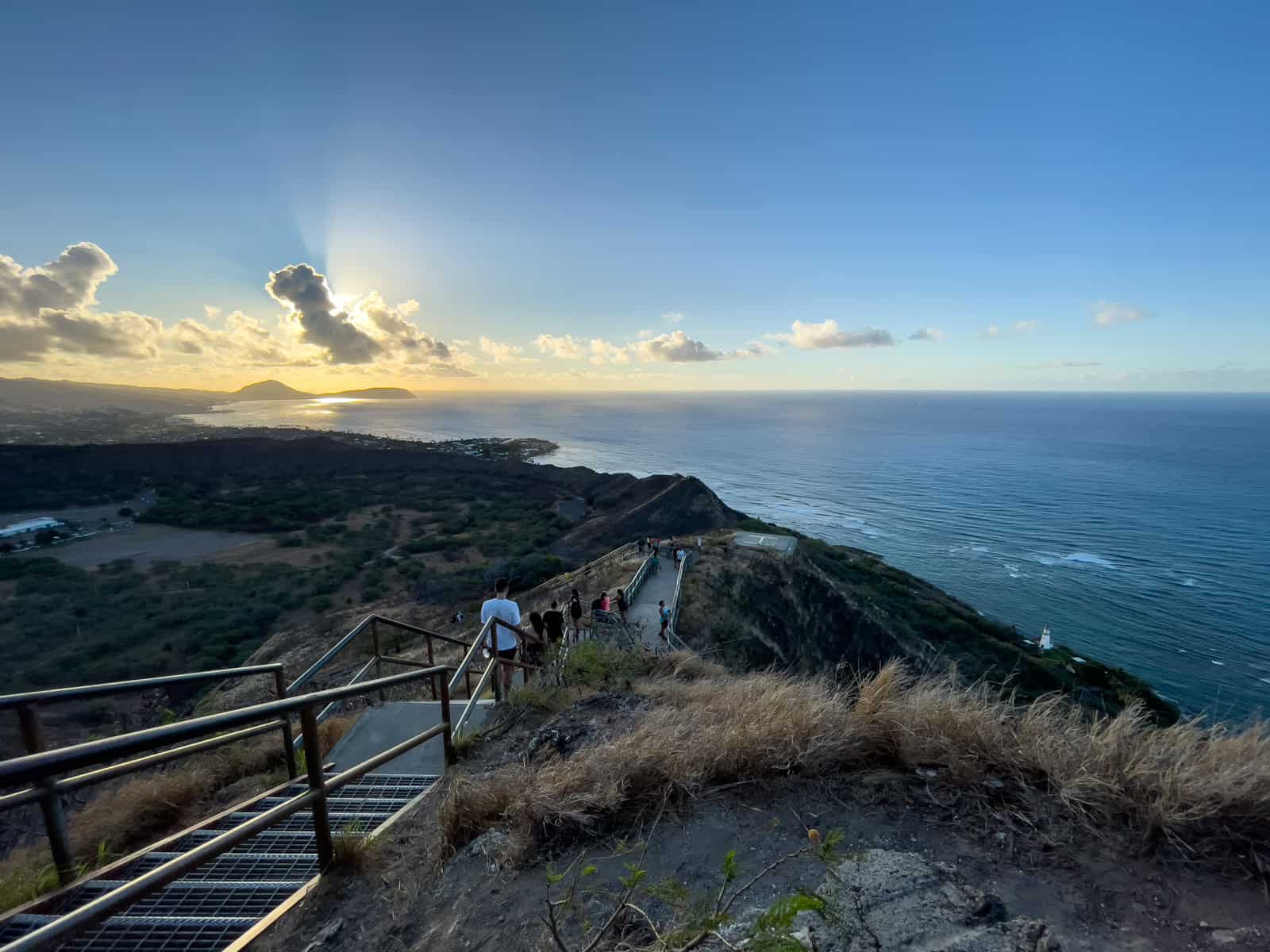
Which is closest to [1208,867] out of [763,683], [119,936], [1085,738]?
[1085,738]

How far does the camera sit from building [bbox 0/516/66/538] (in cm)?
4278

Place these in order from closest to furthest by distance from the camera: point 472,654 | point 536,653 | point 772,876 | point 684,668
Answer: point 772,876
point 472,654
point 684,668
point 536,653

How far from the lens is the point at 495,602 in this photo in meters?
6.63

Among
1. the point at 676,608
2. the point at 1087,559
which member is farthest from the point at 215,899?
the point at 1087,559

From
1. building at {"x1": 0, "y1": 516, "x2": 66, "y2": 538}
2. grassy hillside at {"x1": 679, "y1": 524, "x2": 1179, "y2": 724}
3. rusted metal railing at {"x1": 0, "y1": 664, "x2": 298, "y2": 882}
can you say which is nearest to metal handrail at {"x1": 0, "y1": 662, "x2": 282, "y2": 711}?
rusted metal railing at {"x1": 0, "y1": 664, "x2": 298, "y2": 882}

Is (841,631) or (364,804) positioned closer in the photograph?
(364,804)

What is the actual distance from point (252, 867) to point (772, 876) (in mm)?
2844

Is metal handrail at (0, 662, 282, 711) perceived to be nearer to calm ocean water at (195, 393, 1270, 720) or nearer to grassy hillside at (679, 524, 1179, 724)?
calm ocean water at (195, 393, 1270, 720)

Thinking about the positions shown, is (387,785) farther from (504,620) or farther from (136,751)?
(136,751)

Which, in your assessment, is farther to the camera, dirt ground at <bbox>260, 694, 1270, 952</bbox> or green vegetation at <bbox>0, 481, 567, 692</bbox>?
green vegetation at <bbox>0, 481, 567, 692</bbox>

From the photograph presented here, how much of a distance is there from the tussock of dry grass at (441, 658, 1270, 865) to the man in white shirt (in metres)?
2.91

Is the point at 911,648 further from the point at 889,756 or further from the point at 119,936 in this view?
the point at 119,936

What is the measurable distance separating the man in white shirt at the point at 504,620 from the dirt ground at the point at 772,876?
314cm

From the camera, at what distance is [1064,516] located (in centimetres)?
5378
